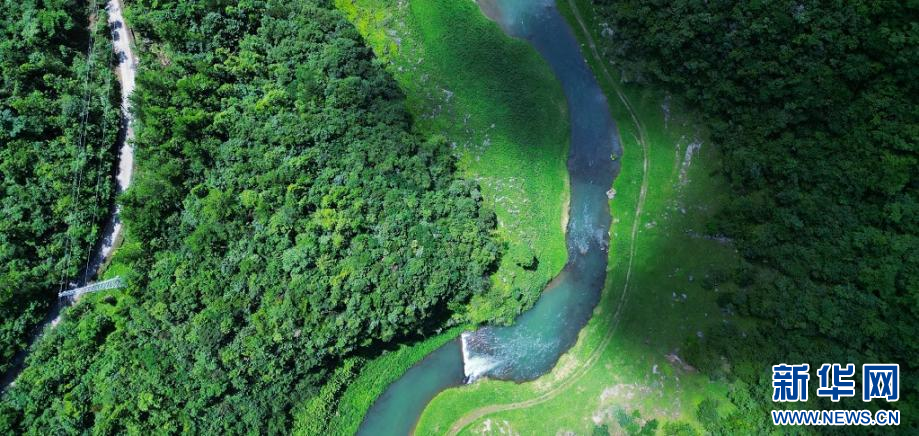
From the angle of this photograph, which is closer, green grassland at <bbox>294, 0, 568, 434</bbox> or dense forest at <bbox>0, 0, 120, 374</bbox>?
dense forest at <bbox>0, 0, 120, 374</bbox>

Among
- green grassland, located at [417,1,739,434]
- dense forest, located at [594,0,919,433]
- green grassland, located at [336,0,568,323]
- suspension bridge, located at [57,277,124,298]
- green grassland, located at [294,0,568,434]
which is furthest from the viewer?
green grassland, located at [336,0,568,323]

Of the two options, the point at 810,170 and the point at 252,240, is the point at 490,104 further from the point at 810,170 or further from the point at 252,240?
the point at 810,170

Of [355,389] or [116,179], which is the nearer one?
[116,179]

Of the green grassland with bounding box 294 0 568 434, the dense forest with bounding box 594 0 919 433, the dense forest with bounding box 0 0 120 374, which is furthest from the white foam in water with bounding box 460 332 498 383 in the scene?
the dense forest with bounding box 0 0 120 374

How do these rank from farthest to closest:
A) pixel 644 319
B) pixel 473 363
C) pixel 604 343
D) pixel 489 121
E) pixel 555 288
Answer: pixel 489 121
pixel 555 288
pixel 473 363
pixel 604 343
pixel 644 319

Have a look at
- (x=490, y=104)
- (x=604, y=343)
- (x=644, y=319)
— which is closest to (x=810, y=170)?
(x=644, y=319)

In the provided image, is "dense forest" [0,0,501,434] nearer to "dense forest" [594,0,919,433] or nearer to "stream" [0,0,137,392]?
"stream" [0,0,137,392]

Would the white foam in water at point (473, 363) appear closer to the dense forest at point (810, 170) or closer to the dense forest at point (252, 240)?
the dense forest at point (252, 240)

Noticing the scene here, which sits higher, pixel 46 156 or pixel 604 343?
pixel 46 156
